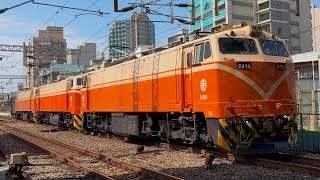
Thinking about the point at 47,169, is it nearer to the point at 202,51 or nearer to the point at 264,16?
the point at 202,51

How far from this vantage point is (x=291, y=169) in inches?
392

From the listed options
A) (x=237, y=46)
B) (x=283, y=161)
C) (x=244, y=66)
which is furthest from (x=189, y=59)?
(x=283, y=161)

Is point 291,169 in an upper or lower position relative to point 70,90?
lower

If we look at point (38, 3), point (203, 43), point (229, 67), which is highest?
point (38, 3)

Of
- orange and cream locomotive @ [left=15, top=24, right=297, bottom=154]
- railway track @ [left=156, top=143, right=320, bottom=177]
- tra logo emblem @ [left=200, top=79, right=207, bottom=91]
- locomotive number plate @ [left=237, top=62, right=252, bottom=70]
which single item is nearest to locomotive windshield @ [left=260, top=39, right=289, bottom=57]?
orange and cream locomotive @ [left=15, top=24, right=297, bottom=154]

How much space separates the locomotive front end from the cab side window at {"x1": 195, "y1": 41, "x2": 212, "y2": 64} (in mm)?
387

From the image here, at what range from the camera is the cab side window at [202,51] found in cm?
1186

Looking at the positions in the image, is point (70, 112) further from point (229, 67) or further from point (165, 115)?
point (229, 67)

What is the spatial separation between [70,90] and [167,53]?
1490cm

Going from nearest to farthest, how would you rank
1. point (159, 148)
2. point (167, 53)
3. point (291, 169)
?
point (291, 169)
point (167, 53)
point (159, 148)

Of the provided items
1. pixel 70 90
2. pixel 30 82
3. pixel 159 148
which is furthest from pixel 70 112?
pixel 30 82

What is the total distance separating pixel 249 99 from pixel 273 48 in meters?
2.03

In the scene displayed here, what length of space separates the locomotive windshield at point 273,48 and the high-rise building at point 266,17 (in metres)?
69.6

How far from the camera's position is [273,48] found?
12.3 m
